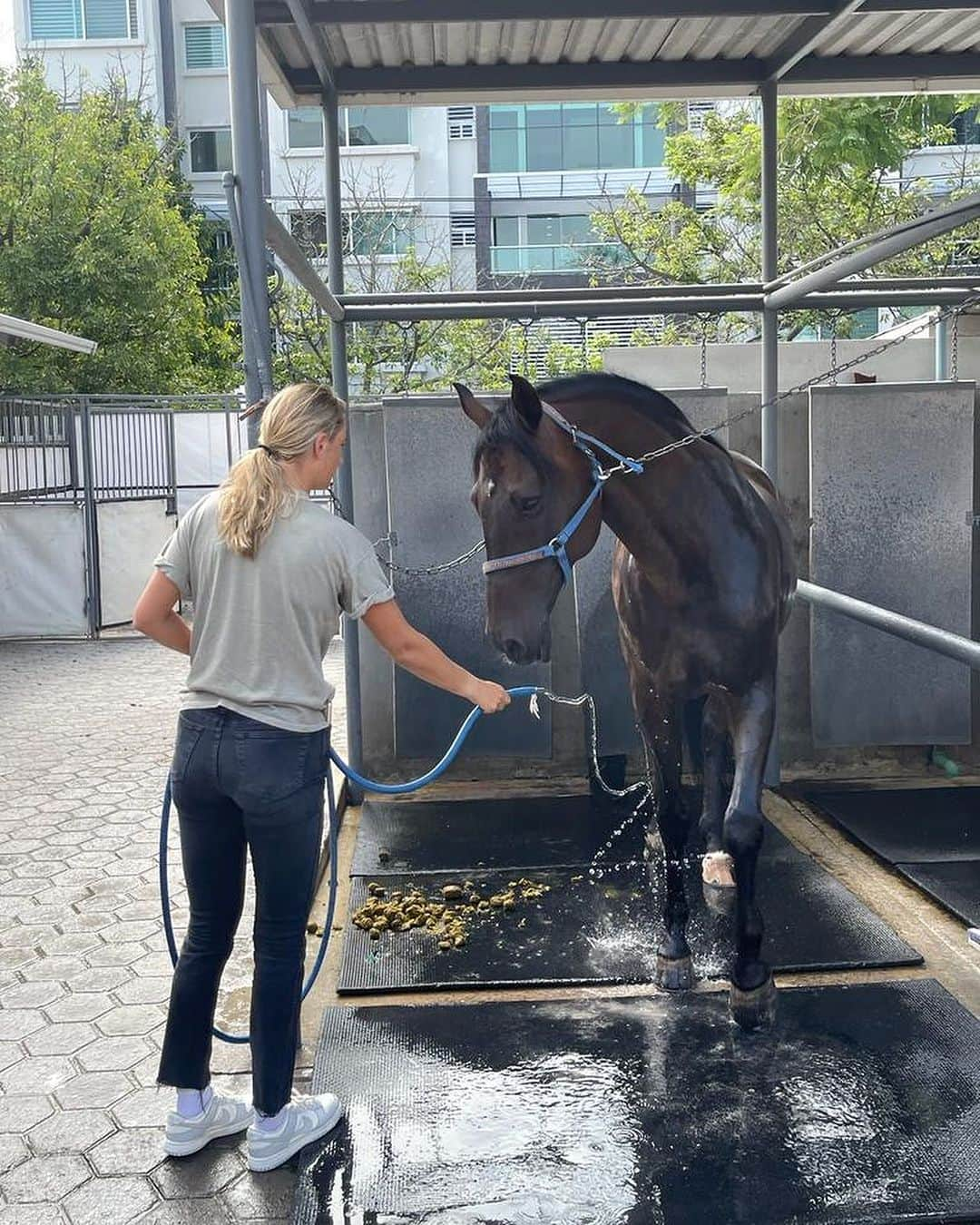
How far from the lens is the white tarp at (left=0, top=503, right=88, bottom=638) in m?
11.9

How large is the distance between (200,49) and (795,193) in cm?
1963

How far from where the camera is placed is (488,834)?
539 centimetres

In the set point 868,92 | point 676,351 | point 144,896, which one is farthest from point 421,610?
point 676,351

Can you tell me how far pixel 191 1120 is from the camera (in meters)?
2.94

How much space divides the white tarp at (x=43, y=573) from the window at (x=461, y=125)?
2135 cm

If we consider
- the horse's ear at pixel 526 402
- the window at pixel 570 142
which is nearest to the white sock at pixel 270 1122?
the horse's ear at pixel 526 402

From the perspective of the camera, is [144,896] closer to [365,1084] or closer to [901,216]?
[365,1084]

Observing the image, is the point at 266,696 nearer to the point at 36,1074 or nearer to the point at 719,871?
the point at 36,1074

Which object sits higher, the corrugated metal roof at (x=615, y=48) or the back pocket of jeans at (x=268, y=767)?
the corrugated metal roof at (x=615, y=48)

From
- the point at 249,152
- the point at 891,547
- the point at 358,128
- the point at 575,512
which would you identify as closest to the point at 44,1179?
the point at 575,512

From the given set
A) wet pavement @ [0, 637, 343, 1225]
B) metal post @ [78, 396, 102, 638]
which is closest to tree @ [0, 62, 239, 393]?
metal post @ [78, 396, 102, 638]

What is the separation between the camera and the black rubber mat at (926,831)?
455 centimetres

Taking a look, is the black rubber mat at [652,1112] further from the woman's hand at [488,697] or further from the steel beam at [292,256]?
the steel beam at [292,256]

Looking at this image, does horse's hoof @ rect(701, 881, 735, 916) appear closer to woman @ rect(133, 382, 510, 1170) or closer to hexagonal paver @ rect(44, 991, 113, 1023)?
woman @ rect(133, 382, 510, 1170)
